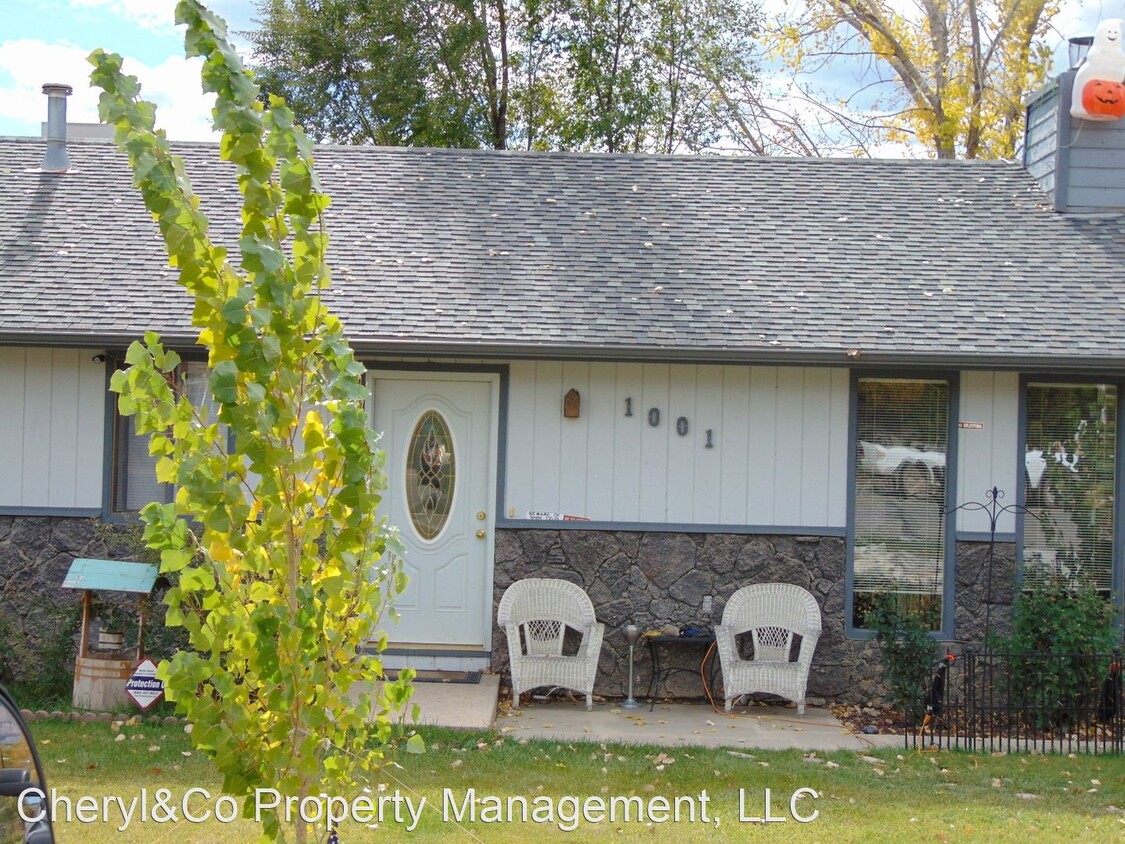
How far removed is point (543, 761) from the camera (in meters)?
7.02

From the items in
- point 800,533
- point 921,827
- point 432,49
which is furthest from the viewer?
point 432,49

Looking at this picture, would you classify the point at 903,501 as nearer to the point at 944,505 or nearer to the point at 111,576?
the point at 944,505

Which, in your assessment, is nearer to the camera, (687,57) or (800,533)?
(800,533)

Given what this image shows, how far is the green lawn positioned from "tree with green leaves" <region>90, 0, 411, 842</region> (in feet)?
8.61

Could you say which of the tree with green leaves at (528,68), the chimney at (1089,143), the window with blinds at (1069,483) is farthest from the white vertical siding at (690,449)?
the tree with green leaves at (528,68)

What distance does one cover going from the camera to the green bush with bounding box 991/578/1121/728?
8.19 metres

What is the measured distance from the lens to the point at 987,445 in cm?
899

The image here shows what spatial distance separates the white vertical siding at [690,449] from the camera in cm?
903

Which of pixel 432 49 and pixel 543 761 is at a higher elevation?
pixel 432 49

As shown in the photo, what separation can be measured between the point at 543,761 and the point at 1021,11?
58.6 ft

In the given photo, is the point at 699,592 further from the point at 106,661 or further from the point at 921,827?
the point at 106,661

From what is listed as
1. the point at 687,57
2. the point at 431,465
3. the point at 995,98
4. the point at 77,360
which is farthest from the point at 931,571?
the point at 687,57

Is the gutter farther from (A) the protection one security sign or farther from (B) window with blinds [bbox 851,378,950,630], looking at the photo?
(A) the protection one security sign

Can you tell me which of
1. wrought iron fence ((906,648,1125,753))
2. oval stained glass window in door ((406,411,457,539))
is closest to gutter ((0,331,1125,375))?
oval stained glass window in door ((406,411,457,539))
